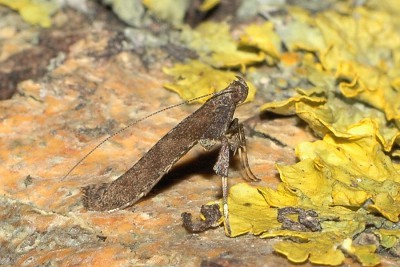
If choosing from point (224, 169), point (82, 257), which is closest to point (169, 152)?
point (224, 169)

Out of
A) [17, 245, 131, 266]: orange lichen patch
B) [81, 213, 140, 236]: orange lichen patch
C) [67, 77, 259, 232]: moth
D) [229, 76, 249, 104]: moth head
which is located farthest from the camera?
[229, 76, 249, 104]: moth head

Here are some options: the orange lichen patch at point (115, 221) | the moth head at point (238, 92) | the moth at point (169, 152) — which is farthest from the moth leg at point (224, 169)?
the orange lichen patch at point (115, 221)

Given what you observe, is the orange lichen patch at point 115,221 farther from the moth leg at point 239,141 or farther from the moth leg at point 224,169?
the moth leg at point 239,141

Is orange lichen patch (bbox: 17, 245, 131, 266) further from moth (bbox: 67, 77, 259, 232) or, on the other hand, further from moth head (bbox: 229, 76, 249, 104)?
moth head (bbox: 229, 76, 249, 104)

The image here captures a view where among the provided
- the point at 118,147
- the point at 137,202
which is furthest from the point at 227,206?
the point at 118,147

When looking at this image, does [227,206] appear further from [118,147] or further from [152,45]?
[152,45]

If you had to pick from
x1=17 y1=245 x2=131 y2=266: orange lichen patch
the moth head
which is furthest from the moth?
x1=17 y1=245 x2=131 y2=266: orange lichen patch

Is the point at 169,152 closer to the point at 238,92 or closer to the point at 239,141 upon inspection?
the point at 239,141

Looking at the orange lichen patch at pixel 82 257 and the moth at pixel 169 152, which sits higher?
the moth at pixel 169 152
